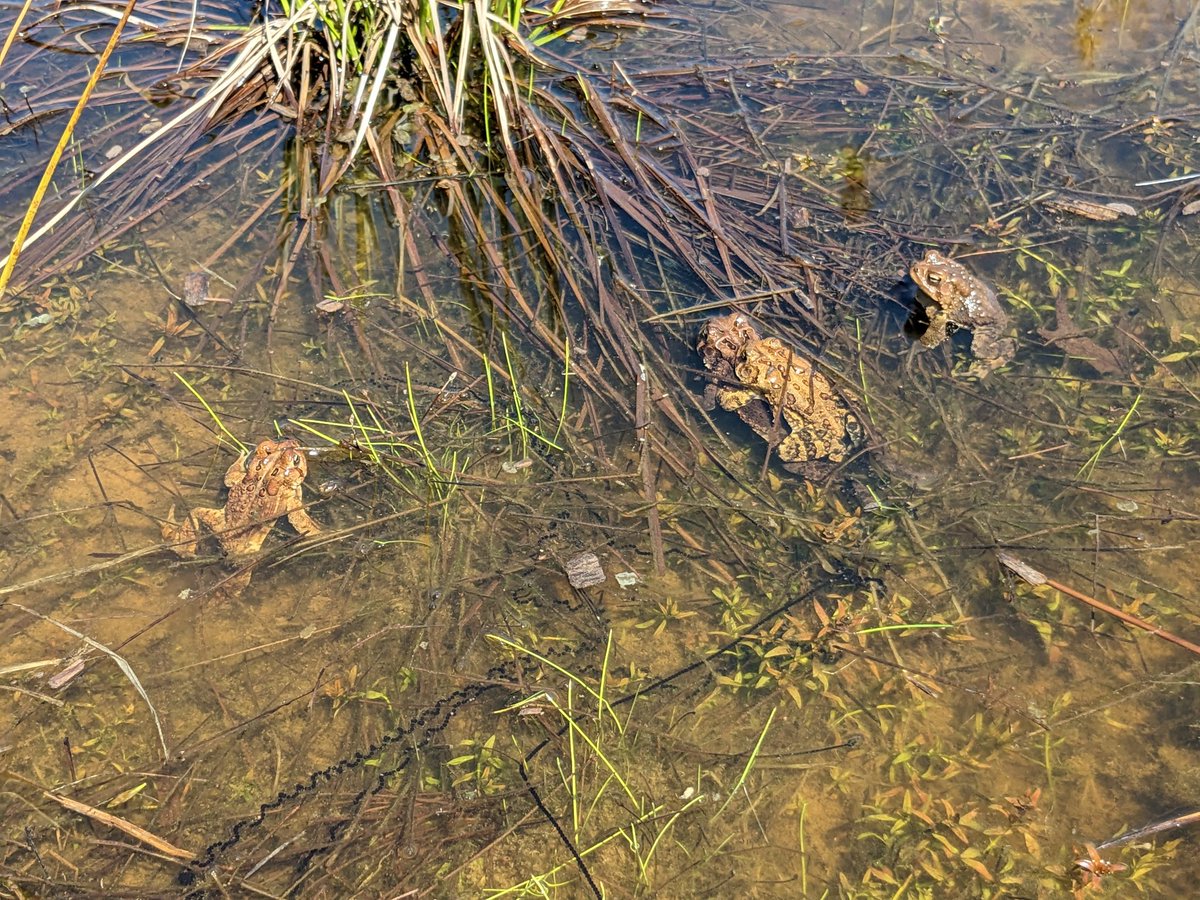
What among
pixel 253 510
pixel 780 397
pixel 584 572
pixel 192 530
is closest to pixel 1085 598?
pixel 780 397

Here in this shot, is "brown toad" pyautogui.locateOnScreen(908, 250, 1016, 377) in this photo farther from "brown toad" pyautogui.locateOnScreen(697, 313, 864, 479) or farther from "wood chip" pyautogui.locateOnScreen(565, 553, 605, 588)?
"wood chip" pyautogui.locateOnScreen(565, 553, 605, 588)

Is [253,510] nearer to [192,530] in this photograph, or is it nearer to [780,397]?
[192,530]

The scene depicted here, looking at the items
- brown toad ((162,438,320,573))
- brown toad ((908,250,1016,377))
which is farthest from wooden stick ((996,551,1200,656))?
brown toad ((162,438,320,573))

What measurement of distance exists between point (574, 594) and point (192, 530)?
175 cm

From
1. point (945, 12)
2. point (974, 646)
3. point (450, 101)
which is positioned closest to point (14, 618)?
point (450, 101)

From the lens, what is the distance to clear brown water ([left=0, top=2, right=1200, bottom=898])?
307cm

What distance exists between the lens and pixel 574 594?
12.0ft

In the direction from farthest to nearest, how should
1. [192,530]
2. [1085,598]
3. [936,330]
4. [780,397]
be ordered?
[936,330] → [780,397] → [192,530] → [1085,598]

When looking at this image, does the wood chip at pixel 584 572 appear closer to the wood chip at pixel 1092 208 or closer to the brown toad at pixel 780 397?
the brown toad at pixel 780 397

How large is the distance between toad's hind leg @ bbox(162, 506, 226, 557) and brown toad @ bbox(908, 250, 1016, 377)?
3.70 meters

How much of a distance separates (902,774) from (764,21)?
5794 millimetres

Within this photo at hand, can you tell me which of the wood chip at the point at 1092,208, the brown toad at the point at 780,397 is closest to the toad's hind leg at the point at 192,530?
the brown toad at the point at 780,397

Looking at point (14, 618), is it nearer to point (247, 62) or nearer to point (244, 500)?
point (244, 500)

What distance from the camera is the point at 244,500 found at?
371 centimetres
